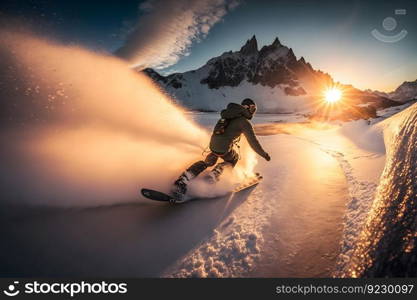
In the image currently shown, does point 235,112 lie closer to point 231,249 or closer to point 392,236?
point 231,249

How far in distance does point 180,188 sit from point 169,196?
309 millimetres

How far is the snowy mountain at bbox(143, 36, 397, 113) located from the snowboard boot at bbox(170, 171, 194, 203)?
15289 centimetres

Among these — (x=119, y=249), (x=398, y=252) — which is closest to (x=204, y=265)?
(x=119, y=249)

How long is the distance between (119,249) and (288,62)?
20139 centimetres

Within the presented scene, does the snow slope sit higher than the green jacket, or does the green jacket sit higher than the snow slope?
the green jacket

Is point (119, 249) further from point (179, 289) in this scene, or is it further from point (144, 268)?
point (179, 289)

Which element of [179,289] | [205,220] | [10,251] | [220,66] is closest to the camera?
[179,289]

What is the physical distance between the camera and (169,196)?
400 cm

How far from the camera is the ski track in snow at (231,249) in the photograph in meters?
Result: 2.47

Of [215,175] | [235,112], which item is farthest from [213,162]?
[235,112]

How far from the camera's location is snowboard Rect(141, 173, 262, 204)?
3.94m

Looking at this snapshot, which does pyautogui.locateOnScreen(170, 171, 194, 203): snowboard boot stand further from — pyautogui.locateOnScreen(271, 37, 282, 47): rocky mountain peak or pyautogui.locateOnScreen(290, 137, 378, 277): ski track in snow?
pyautogui.locateOnScreen(271, 37, 282, 47): rocky mountain peak

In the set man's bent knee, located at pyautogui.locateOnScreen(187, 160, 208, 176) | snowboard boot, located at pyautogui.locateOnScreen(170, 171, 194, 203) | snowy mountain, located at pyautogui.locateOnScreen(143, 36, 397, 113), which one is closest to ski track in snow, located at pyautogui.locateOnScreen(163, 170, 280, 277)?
snowboard boot, located at pyautogui.locateOnScreen(170, 171, 194, 203)

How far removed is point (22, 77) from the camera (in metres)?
5.55
